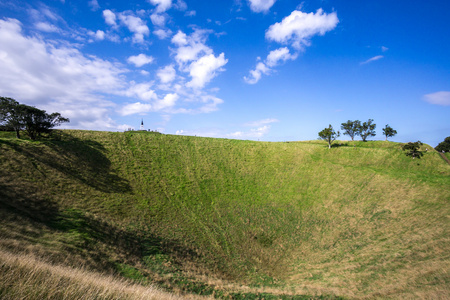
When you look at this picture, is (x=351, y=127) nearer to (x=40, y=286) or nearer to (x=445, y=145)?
(x=445, y=145)

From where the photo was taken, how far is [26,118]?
38.2 m

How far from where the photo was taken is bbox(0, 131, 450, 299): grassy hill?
61.4 feet

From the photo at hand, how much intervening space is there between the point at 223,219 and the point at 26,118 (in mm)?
45266

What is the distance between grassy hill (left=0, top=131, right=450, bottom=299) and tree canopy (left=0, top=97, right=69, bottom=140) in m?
3.62

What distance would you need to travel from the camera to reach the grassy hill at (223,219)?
1872 centimetres

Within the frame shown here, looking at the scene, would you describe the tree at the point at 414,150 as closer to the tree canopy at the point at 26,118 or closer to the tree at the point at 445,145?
the tree at the point at 445,145

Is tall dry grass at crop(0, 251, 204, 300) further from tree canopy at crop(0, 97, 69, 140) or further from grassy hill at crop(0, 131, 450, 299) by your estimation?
tree canopy at crop(0, 97, 69, 140)

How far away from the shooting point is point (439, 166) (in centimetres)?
4647

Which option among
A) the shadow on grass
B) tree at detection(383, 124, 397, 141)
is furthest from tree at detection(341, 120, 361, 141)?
the shadow on grass

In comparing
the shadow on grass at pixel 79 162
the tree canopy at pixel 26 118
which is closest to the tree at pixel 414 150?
the shadow on grass at pixel 79 162

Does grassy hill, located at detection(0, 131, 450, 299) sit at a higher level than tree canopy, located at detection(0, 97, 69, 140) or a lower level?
lower

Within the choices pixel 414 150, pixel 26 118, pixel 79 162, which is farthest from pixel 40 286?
pixel 414 150

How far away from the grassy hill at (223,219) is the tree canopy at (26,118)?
362cm

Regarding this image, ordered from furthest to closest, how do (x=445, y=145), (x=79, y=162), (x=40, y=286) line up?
(x=445, y=145), (x=79, y=162), (x=40, y=286)
